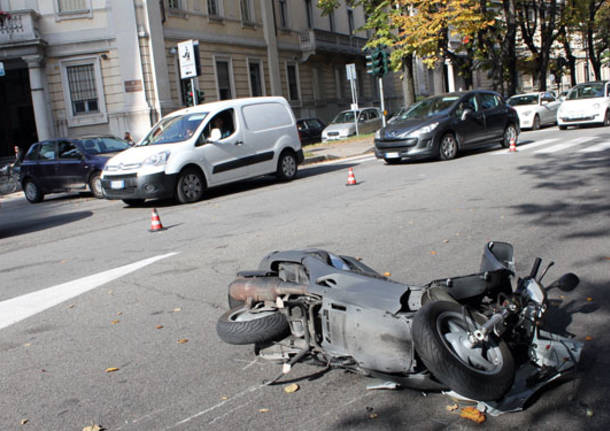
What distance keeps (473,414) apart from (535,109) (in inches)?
936

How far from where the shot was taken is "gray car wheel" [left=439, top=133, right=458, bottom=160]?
15.6 meters

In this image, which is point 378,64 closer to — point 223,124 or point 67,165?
point 223,124

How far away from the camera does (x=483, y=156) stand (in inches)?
620

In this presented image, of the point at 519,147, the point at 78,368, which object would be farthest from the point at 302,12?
the point at 78,368

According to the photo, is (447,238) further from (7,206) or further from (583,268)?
(7,206)

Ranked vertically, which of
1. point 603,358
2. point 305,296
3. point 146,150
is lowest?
point 603,358

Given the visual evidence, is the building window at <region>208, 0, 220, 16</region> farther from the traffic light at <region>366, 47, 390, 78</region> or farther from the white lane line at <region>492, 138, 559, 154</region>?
the white lane line at <region>492, 138, 559, 154</region>

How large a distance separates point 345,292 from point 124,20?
26.7 m

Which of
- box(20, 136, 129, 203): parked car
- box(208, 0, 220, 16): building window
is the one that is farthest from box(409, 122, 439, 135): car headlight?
box(208, 0, 220, 16): building window

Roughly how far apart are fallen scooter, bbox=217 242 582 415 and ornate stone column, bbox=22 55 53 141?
2599 centimetres

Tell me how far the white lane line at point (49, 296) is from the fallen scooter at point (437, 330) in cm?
271

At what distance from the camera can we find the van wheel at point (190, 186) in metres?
12.7

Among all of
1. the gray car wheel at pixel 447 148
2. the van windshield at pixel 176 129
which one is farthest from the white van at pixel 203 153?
the gray car wheel at pixel 447 148

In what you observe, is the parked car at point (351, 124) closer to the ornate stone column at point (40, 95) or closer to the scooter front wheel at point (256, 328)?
the ornate stone column at point (40, 95)
